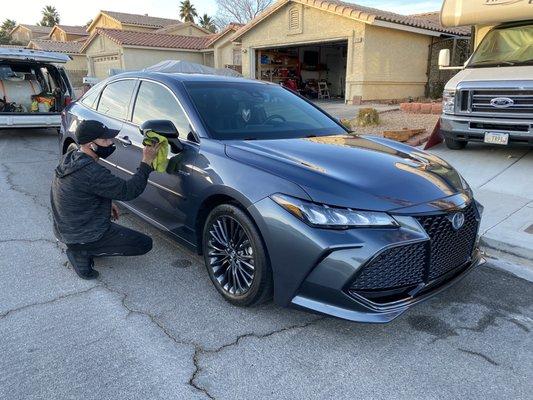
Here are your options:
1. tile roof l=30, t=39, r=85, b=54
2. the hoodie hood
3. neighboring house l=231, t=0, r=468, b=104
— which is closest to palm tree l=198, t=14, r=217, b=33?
tile roof l=30, t=39, r=85, b=54

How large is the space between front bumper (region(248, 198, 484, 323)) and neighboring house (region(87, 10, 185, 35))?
42.1 meters

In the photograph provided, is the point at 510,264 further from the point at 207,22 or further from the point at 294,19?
the point at 207,22

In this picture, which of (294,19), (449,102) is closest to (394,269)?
(449,102)

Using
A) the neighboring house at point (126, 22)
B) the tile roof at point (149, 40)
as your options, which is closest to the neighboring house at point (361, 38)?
the tile roof at point (149, 40)

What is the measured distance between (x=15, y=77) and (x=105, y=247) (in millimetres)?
9906

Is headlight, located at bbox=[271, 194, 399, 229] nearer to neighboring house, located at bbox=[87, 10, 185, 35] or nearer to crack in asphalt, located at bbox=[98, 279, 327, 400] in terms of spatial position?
crack in asphalt, located at bbox=[98, 279, 327, 400]

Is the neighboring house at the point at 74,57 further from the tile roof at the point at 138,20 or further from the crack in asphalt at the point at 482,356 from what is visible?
the crack in asphalt at the point at 482,356

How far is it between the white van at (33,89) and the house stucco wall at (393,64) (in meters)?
10.5

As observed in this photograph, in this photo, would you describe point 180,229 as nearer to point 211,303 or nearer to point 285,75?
point 211,303

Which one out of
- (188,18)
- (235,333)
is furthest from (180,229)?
(188,18)

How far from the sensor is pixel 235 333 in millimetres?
2838

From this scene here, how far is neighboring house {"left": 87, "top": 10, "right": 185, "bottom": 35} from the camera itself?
40.8 m

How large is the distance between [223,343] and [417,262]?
1.27 meters

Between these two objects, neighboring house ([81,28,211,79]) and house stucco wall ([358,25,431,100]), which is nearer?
house stucco wall ([358,25,431,100])
